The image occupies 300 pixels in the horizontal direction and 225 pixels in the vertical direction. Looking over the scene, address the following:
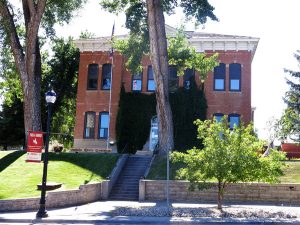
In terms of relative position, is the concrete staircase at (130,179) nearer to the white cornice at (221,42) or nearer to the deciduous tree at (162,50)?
the deciduous tree at (162,50)

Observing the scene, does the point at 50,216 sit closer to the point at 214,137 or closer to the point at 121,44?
the point at 214,137

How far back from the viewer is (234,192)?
21156 millimetres

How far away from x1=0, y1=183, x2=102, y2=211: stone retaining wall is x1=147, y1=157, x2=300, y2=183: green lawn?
360 centimetres

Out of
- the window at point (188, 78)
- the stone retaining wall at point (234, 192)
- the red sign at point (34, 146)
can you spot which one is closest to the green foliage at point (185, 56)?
the window at point (188, 78)

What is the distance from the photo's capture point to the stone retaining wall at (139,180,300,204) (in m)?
20.7

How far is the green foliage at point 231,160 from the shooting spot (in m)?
16.3

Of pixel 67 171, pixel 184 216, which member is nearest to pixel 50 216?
pixel 184 216

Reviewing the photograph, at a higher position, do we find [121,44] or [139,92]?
[121,44]

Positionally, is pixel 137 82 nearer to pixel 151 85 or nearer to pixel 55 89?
pixel 151 85

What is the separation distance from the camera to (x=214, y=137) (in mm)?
17016

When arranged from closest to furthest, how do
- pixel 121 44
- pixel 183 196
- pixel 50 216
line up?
pixel 50 216
pixel 183 196
pixel 121 44

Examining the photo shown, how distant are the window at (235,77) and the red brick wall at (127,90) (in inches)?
10.3

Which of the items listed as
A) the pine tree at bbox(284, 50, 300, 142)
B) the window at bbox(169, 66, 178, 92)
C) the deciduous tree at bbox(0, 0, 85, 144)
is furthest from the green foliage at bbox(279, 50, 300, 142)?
the deciduous tree at bbox(0, 0, 85, 144)

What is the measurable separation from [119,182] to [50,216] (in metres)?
8.68
